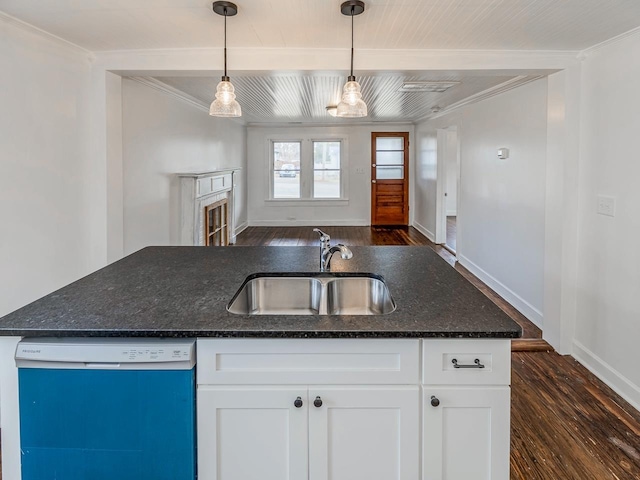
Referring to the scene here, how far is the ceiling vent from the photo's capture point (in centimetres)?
458

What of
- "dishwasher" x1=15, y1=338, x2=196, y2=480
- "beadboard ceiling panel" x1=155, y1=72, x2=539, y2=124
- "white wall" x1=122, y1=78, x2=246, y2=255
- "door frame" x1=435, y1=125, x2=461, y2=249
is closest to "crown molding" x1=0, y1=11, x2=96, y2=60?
"white wall" x1=122, y1=78, x2=246, y2=255

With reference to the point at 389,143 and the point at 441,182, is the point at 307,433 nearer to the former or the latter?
the point at 441,182

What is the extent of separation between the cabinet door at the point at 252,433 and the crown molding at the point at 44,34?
222cm

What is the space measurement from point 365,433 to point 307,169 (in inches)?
347

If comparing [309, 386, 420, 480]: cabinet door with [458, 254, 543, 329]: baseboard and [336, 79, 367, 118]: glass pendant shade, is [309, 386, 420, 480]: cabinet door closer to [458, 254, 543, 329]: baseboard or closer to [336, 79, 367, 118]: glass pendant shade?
[336, 79, 367, 118]: glass pendant shade

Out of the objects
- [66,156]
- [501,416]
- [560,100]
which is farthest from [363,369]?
[560,100]

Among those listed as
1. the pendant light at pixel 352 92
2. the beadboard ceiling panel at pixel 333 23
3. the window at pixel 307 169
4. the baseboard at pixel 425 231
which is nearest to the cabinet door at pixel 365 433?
the pendant light at pixel 352 92

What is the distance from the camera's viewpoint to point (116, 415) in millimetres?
1437

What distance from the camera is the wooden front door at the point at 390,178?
9727 millimetres

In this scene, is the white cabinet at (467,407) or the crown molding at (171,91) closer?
the white cabinet at (467,407)

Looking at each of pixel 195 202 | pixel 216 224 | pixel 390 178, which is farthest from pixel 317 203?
pixel 195 202

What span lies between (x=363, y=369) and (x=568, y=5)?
2074 mm

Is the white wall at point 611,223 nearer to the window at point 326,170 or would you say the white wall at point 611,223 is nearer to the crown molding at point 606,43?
the crown molding at point 606,43

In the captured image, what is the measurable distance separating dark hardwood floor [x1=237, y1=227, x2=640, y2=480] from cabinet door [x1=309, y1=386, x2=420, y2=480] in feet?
2.83
